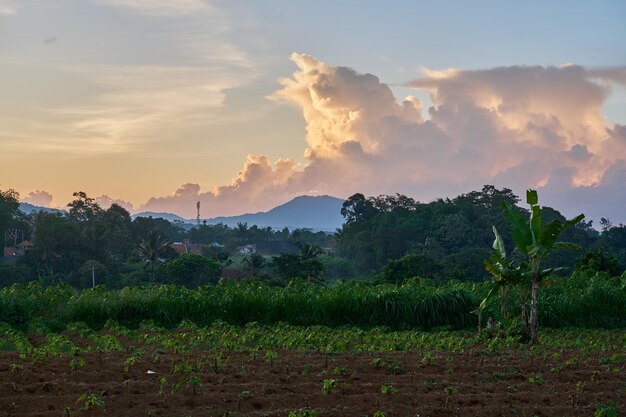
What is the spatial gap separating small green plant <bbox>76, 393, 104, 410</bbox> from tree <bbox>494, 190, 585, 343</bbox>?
10.0 meters

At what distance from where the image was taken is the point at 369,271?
63156 mm

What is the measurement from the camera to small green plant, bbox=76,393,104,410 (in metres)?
7.85

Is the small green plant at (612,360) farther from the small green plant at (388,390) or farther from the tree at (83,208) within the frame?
the tree at (83,208)

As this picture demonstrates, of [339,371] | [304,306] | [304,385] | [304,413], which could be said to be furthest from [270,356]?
[304,306]

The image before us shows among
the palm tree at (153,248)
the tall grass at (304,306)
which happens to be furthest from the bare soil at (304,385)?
the palm tree at (153,248)

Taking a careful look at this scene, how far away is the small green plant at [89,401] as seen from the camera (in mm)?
7848

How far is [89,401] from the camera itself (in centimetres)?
790

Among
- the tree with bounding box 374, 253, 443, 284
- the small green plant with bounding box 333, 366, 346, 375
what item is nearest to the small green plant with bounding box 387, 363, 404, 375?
the small green plant with bounding box 333, 366, 346, 375

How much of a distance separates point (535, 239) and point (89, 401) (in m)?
10.7

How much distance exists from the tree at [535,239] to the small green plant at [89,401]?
32.9ft

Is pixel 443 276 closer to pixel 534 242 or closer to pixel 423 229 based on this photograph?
pixel 423 229

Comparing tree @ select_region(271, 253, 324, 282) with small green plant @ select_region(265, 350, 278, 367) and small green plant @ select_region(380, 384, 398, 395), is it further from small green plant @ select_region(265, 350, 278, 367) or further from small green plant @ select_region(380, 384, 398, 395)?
small green plant @ select_region(380, 384, 398, 395)

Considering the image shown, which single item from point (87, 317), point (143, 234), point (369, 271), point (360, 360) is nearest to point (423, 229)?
point (369, 271)

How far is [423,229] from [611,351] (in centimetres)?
4756
